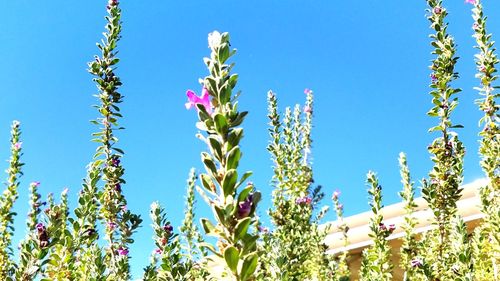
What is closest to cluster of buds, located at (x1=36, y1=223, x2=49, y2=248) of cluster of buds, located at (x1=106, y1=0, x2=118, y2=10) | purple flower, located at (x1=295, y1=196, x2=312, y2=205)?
cluster of buds, located at (x1=106, y1=0, x2=118, y2=10)

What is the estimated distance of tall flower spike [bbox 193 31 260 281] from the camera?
106cm

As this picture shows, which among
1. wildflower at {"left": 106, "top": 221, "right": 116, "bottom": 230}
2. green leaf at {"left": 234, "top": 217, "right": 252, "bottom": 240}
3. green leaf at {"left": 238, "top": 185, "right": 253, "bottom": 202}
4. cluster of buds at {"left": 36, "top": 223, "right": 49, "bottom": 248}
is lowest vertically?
green leaf at {"left": 234, "top": 217, "right": 252, "bottom": 240}

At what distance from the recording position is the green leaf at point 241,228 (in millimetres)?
1069

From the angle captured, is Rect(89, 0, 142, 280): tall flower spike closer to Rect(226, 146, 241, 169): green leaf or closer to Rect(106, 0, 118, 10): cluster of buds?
Rect(106, 0, 118, 10): cluster of buds

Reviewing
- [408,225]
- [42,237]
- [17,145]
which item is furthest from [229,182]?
[17,145]

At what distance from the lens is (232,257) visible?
1049mm

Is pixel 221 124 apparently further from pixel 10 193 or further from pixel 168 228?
pixel 10 193

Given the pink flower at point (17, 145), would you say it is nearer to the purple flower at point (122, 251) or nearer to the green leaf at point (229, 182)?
the purple flower at point (122, 251)

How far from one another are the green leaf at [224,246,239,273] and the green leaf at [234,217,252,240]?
0.05 m

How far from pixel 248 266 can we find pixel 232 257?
0.13 ft

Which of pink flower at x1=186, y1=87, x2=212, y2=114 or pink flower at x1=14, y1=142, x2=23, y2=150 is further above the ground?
pink flower at x1=14, y1=142, x2=23, y2=150

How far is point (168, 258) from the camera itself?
3.28 metres

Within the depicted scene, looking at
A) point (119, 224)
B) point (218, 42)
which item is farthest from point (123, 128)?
point (218, 42)

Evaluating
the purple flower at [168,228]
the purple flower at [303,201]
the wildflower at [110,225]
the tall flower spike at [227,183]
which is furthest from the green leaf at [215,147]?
the purple flower at [303,201]
